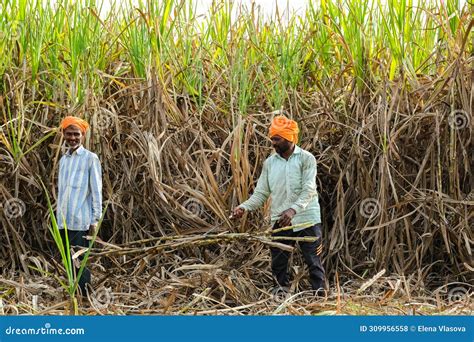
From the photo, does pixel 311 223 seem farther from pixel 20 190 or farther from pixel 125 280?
pixel 20 190

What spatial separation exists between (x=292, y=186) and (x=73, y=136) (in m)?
1.26

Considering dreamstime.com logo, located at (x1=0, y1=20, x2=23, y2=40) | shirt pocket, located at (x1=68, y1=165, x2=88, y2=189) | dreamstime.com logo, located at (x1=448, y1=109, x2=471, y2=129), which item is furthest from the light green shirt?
dreamstime.com logo, located at (x1=0, y1=20, x2=23, y2=40)

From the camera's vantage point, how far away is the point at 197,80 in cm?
539

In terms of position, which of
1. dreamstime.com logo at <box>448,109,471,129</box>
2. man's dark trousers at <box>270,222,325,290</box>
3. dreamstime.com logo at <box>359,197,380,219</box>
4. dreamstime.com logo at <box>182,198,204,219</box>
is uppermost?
dreamstime.com logo at <box>448,109,471,129</box>

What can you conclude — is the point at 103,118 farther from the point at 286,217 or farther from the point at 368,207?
the point at 368,207

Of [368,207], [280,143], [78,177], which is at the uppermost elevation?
[280,143]

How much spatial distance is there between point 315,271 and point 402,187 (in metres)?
0.88

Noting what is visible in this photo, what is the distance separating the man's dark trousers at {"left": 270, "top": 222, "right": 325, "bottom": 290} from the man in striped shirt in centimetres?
104

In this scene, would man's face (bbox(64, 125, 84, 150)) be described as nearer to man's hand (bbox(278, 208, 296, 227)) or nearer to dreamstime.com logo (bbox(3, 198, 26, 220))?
dreamstime.com logo (bbox(3, 198, 26, 220))

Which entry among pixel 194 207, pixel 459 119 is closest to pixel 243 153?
pixel 194 207

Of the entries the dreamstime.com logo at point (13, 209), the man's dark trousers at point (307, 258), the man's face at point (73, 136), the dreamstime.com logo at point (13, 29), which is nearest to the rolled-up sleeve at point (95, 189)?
the man's face at point (73, 136)

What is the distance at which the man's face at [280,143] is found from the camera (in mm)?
4441

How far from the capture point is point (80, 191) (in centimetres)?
447

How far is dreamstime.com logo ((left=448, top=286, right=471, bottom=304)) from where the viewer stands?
465 centimetres
